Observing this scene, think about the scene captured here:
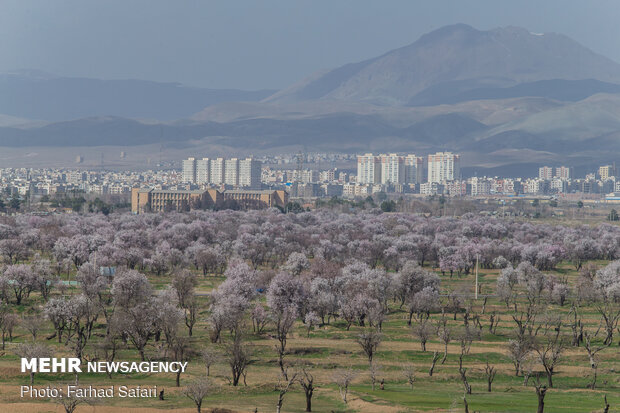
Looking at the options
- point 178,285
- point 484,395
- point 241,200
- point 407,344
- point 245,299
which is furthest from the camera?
point 241,200

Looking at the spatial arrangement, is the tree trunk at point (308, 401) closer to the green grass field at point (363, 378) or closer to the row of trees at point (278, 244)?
the green grass field at point (363, 378)

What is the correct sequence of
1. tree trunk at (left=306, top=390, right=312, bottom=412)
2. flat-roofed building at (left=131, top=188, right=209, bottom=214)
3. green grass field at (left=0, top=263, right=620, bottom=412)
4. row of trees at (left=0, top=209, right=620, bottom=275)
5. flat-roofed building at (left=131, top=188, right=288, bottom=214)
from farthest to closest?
flat-roofed building at (left=131, top=188, right=288, bottom=214)
flat-roofed building at (left=131, top=188, right=209, bottom=214)
row of trees at (left=0, top=209, right=620, bottom=275)
green grass field at (left=0, top=263, right=620, bottom=412)
tree trunk at (left=306, top=390, right=312, bottom=412)

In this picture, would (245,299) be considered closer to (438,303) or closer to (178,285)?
(178,285)

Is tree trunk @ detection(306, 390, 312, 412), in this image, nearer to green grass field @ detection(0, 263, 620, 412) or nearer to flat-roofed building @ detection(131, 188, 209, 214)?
green grass field @ detection(0, 263, 620, 412)

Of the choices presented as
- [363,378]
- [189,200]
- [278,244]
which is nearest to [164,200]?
[189,200]

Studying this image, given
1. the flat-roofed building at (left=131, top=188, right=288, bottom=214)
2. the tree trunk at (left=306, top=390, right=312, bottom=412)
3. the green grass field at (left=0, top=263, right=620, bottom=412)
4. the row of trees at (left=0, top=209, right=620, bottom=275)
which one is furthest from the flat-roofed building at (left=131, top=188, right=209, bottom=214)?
the tree trunk at (left=306, top=390, right=312, bottom=412)

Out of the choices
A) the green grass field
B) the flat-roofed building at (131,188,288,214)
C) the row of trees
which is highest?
the flat-roofed building at (131,188,288,214)

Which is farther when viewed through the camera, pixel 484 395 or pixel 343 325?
pixel 343 325

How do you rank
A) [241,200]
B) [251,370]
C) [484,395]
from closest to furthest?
[484,395] → [251,370] → [241,200]

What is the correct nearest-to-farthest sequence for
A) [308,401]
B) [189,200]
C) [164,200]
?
[308,401] < [189,200] < [164,200]

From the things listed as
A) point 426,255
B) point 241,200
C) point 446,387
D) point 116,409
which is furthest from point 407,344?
point 241,200

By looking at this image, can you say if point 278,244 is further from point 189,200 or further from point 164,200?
point 164,200
